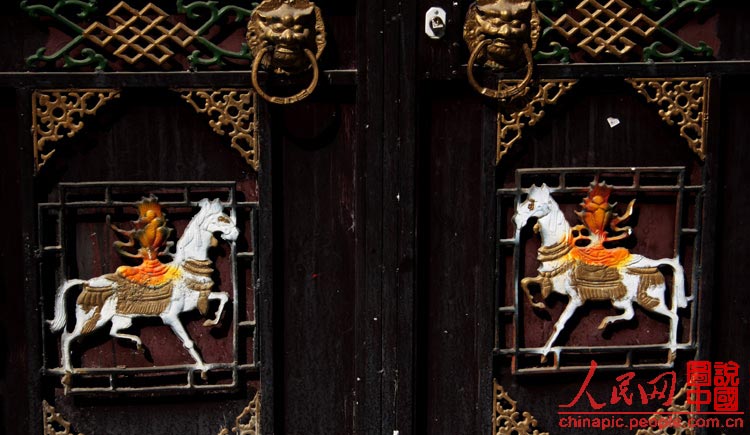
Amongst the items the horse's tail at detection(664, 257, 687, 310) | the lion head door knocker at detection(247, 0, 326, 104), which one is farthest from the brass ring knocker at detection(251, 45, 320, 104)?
the horse's tail at detection(664, 257, 687, 310)

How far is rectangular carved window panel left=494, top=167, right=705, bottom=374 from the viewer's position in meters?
2.28

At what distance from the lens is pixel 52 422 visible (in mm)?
2260

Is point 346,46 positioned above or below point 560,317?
above

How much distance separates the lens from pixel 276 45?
2137 millimetres

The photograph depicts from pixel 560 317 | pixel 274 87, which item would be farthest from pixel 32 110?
pixel 560 317

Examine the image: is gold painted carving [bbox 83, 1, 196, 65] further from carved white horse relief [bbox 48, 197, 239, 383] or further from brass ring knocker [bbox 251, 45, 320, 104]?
carved white horse relief [bbox 48, 197, 239, 383]

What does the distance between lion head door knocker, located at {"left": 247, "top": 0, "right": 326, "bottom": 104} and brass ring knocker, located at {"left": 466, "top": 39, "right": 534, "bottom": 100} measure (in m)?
0.40

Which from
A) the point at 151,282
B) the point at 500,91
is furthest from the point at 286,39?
the point at 151,282

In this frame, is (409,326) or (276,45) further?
(409,326)

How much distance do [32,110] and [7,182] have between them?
0.21 meters

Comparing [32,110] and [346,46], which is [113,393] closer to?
[32,110]

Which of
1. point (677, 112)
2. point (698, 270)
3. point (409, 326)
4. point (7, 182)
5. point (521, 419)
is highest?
point (677, 112)

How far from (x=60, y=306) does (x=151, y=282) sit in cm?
25

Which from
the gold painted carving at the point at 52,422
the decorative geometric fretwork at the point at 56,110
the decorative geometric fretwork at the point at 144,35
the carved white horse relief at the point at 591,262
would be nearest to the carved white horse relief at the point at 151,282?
the gold painted carving at the point at 52,422
